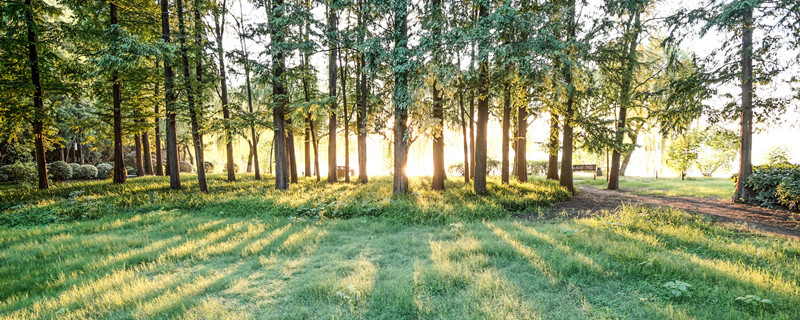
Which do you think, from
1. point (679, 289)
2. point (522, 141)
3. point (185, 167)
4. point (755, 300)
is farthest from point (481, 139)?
point (185, 167)

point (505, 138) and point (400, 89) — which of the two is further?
point (505, 138)

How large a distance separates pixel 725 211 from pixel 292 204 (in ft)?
45.5

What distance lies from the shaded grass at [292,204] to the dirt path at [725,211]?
2.92 ft

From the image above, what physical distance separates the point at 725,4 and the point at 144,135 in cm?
2961

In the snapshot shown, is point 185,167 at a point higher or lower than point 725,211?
higher

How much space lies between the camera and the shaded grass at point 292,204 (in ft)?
28.8

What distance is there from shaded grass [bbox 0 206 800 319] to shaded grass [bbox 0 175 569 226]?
1.57 metres

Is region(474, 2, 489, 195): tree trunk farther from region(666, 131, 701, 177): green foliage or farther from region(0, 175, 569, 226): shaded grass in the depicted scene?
region(666, 131, 701, 177): green foliage

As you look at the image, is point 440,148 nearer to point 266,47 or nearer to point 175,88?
point 266,47

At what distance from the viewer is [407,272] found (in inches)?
180

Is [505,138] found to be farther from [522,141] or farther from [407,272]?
[407,272]

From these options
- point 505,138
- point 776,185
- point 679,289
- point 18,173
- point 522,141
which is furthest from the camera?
point 18,173

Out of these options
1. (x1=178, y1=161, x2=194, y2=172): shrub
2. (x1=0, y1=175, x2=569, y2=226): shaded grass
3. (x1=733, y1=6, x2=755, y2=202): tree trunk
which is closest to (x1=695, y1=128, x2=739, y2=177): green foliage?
(x1=733, y1=6, x2=755, y2=202): tree trunk

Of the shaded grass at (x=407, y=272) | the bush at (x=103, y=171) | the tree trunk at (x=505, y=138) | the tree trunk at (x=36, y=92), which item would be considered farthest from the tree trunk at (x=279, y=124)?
the bush at (x=103, y=171)
